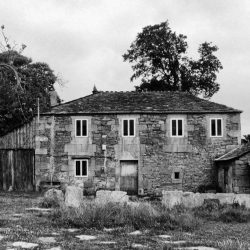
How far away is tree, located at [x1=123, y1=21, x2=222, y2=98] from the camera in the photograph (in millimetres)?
45969

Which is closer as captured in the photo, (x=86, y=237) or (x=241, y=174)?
(x=86, y=237)

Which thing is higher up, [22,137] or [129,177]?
[22,137]

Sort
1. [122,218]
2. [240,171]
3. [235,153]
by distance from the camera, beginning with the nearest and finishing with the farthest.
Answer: [122,218] → [240,171] → [235,153]

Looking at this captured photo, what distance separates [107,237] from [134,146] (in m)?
18.8

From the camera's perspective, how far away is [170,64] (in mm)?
46406

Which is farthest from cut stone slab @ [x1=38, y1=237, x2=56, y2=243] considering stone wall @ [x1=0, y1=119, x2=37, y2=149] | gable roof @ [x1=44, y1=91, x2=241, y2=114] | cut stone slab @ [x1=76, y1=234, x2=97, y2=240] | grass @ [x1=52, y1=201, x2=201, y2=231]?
stone wall @ [x1=0, y1=119, x2=37, y2=149]

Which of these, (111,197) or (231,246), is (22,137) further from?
(231,246)

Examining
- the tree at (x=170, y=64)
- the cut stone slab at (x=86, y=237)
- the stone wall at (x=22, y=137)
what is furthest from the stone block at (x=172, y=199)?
the tree at (x=170, y=64)

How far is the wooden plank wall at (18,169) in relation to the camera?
1189 inches

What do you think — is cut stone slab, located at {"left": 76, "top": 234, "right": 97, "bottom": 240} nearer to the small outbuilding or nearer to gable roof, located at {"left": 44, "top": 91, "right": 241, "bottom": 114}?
the small outbuilding

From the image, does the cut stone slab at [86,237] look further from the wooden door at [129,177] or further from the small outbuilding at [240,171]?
the wooden door at [129,177]

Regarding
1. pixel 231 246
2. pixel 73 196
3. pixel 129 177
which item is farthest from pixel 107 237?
pixel 129 177

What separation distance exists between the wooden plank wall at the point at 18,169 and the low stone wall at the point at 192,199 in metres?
14.7

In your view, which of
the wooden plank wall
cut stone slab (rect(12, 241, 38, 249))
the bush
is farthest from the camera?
the wooden plank wall
